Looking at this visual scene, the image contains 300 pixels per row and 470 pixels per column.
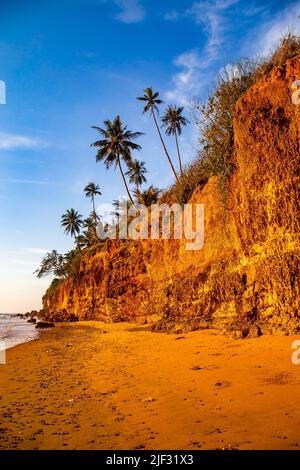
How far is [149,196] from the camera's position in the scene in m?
28.2

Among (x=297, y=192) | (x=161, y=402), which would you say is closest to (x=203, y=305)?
(x=297, y=192)

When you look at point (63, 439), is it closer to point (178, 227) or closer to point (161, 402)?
point (161, 402)

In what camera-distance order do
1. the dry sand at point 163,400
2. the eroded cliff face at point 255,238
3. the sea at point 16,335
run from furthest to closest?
the sea at point 16,335, the eroded cliff face at point 255,238, the dry sand at point 163,400

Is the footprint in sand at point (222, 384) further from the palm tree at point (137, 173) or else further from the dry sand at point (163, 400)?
the palm tree at point (137, 173)

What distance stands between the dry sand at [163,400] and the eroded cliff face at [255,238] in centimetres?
150

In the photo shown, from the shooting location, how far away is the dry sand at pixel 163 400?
3.62m

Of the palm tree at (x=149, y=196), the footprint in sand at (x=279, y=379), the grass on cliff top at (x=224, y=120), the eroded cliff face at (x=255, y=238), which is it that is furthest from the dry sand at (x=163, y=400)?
the palm tree at (x=149, y=196)

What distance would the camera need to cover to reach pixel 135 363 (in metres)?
8.44

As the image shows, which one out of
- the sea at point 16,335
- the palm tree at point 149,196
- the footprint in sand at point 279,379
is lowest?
the sea at point 16,335

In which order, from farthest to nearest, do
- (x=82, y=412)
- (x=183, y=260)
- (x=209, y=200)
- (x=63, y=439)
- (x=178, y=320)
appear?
(x=183, y=260), (x=209, y=200), (x=178, y=320), (x=82, y=412), (x=63, y=439)

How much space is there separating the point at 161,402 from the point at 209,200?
11.7 metres

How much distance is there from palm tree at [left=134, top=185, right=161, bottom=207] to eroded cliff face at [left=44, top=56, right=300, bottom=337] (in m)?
11.8

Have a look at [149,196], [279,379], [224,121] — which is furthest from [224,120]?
[149,196]

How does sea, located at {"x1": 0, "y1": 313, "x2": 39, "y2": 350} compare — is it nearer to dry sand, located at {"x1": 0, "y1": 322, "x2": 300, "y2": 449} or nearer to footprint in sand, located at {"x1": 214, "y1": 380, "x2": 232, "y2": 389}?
dry sand, located at {"x1": 0, "y1": 322, "x2": 300, "y2": 449}
